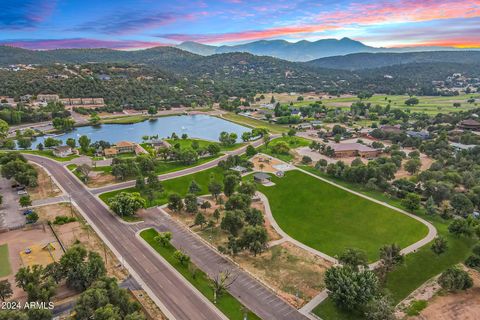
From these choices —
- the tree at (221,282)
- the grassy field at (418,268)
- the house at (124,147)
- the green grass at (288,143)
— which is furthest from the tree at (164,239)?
the house at (124,147)

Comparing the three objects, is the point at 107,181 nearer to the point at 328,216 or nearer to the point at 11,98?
the point at 328,216

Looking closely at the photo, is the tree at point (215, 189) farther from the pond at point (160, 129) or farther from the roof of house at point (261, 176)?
the pond at point (160, 129)

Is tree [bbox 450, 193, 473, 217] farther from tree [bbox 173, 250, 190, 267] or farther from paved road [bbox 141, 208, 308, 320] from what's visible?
tree [bbox 173, 250, 190, 267]

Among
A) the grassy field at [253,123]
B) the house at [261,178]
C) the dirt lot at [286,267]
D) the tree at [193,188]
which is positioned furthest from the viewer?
the grassy field at [253,123]

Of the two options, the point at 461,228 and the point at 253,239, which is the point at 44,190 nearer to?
the point at 253,239

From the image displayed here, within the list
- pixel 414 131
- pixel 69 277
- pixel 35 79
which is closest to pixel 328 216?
pixel 69 277

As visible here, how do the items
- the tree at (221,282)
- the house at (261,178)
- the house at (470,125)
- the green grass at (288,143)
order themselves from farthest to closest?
1. the house at (470,125)
2. the green grass at (288,143)
3. the house at (261,178)
4. the tree at (221,282)
